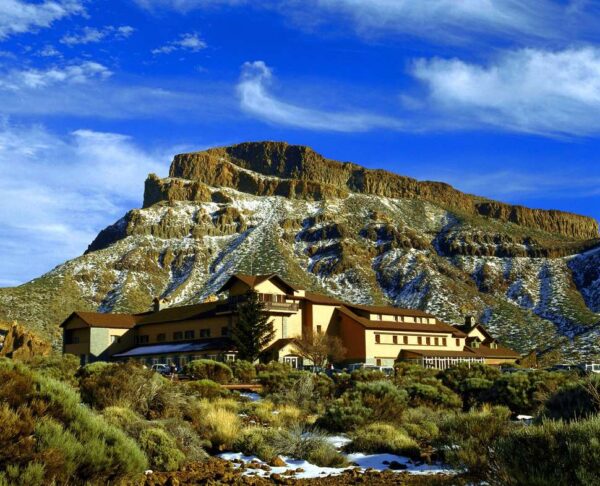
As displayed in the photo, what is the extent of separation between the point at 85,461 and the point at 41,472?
0.96 m

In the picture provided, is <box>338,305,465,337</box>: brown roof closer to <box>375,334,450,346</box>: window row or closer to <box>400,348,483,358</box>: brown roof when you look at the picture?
<box>375,334,450,346</box>: window row

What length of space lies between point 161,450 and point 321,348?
4666 cm

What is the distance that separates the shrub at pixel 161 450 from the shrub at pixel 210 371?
982 inches

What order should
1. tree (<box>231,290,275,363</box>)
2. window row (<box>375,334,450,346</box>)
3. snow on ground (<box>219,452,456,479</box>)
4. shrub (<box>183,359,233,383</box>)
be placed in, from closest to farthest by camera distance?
snow on ground (<box>219,452,456,479</box>)
shrub (<box>183,359,233,383</box>)
tree (<box>231,290,275,363</box>)
window row (<box>375,334,450,346</box>)

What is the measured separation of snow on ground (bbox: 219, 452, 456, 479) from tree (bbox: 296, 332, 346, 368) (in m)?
42.7

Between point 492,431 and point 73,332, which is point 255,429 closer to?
point 492,431

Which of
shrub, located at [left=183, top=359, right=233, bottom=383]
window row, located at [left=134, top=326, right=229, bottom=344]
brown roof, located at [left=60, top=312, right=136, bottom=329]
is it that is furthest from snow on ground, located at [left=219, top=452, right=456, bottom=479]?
brown roof, located at [left=60, top=312, right=136, bottom=329]

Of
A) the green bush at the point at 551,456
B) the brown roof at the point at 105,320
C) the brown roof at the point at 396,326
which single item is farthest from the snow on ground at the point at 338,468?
the brown roof at the point at 105,320

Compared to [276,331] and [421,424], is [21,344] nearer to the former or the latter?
[276,331]

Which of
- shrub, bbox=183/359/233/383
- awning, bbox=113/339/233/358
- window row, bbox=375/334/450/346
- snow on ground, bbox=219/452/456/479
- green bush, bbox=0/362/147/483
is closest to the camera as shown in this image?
green bush, bbox=0/362/147/483

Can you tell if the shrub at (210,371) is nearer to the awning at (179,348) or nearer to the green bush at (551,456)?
the awning at (179,348)

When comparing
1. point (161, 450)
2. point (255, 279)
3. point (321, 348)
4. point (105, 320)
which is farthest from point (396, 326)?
point (161, 450)

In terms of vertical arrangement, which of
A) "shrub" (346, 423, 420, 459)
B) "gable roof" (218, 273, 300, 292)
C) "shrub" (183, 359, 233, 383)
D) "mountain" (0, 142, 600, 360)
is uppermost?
"mountain" (0, 142, 600, 360)

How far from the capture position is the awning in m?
61.9
